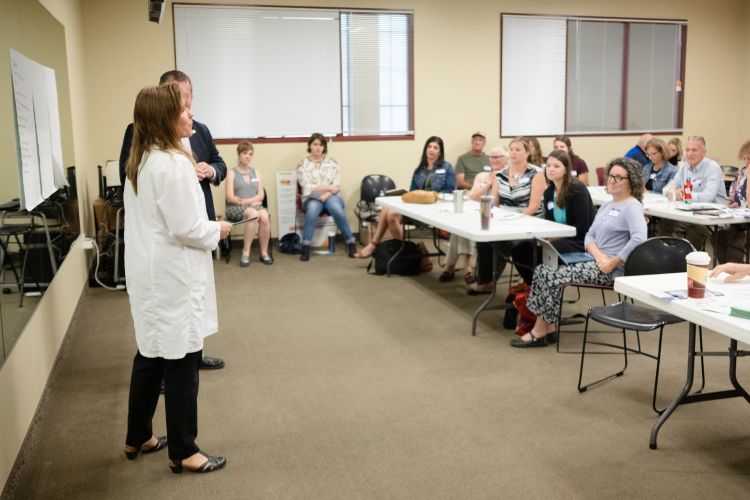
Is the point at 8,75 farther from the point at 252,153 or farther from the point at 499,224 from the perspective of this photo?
the point at 252,153

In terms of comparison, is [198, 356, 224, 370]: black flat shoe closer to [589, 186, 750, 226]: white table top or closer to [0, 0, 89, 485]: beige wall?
[0, 0, 89, 485]: beige wall

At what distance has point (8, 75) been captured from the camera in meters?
3.21

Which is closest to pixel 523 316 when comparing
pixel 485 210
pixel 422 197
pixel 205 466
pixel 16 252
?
pixel 485 210

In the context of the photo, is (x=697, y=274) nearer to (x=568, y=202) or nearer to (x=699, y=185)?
(x=568, y=202)

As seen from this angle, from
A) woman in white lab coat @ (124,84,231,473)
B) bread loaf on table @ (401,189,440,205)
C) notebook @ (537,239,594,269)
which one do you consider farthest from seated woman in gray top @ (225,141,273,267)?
woman in white lab coat @ (124,84,231,473)

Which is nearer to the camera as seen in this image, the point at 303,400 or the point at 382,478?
the point at 382,478

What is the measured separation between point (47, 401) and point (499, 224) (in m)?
2.95

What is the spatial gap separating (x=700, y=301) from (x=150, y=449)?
2.28 meters

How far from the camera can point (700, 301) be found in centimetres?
288

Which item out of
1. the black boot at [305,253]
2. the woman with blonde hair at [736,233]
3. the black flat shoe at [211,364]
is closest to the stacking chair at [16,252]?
the black flat shoe at [211,364]

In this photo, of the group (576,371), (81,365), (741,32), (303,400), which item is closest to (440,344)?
(576,371)

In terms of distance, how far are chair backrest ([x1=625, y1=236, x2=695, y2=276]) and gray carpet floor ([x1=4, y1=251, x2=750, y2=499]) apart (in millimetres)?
620

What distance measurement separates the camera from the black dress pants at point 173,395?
2908 millimetres

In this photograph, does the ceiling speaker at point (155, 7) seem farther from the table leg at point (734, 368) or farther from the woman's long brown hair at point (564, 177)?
the table leg at point (734, 368)
